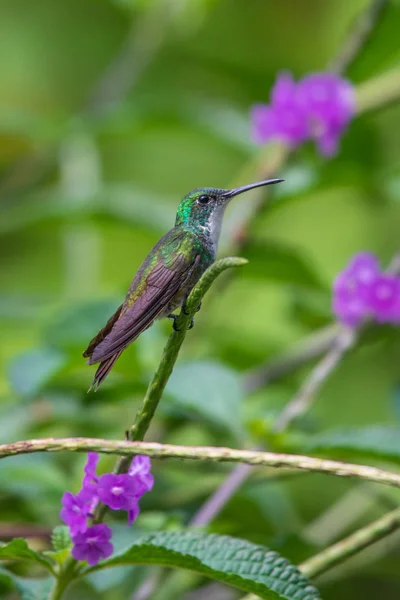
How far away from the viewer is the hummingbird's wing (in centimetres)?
93

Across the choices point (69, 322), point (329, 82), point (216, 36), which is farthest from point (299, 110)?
point (216, 36)

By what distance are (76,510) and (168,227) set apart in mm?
1442

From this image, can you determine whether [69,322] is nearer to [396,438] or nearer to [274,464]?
[396,438]

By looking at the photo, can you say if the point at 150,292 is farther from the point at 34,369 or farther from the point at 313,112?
the point at 313,112

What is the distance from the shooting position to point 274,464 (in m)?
0.86

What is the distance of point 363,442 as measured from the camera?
152 cm

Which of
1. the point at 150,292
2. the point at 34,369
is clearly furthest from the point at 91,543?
the point at 34,369

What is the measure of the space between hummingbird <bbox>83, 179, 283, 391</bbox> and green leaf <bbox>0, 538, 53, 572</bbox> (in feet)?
0.67

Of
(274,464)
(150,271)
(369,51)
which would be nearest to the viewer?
(274,464)

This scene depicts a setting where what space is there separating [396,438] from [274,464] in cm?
73

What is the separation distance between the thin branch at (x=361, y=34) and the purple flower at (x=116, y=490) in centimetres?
162

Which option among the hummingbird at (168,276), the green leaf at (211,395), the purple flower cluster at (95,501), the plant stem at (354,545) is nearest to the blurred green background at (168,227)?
the green leaf at (211,395)

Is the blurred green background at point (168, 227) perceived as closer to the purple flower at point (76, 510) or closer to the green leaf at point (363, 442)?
the green leaf at point (363, 442)

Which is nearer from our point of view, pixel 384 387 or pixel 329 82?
pixel 329 82
